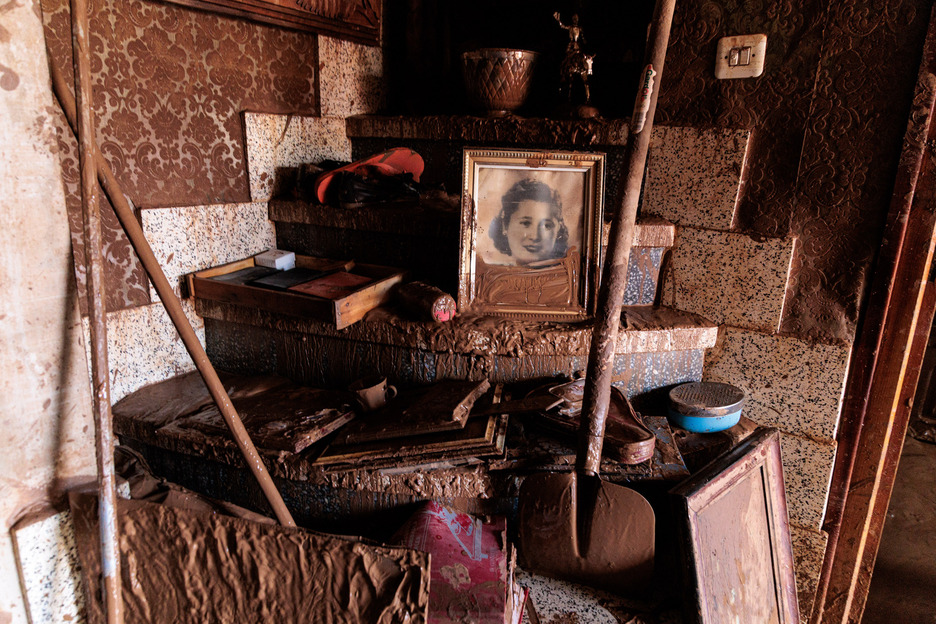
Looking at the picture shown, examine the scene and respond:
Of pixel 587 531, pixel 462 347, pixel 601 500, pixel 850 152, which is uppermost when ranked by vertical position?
pixel 850 152

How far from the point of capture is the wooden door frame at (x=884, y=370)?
1928mm

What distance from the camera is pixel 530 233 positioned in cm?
218

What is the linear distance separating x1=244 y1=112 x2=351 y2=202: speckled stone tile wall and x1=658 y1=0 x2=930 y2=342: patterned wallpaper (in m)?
1.68

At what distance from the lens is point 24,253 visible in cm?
127

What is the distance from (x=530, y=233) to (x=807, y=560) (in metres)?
1.88

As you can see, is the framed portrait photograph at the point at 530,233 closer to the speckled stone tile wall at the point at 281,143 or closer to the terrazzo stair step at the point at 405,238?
the terrazzo stair step at the point at 405,238

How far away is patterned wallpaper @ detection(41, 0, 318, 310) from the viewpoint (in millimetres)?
2018

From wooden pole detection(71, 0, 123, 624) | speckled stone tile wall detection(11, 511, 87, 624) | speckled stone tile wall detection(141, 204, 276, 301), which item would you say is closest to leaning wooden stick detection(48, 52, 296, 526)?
wooden pole detection(71, 0, 123, 624)

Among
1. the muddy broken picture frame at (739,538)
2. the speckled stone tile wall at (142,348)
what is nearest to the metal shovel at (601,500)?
the muddy broken picture frame at (739,538)

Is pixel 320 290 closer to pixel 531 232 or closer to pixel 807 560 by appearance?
pixel 531 232

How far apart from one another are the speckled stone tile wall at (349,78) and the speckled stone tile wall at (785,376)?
7.32 feet

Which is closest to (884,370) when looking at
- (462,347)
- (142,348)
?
(462,347)

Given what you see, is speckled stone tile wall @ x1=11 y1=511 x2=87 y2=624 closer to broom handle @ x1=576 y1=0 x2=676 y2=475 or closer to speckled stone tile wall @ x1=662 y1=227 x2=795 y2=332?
broom handle @ x1=576 y1=0 x2=676 y2=475

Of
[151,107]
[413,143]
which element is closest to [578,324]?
[413,143]
